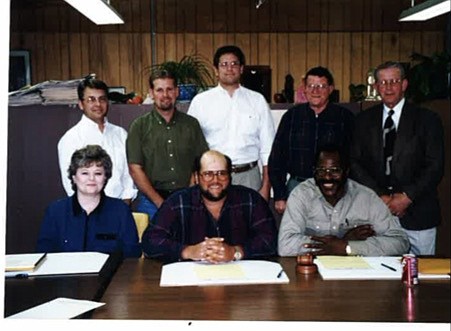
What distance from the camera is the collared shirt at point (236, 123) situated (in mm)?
2605

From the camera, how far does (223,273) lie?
1.46 metres

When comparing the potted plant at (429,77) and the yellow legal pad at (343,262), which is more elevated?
the potted plant at (429,77)

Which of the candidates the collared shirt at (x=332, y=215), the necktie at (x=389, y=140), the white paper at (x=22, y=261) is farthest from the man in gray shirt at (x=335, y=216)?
the white paper at (x=22, y=261)

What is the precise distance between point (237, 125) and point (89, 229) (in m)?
0.99

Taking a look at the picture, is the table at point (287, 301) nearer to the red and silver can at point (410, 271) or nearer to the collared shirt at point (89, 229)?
the red and silver can at point (410, 271)

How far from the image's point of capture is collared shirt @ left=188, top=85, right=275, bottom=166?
8.55ft

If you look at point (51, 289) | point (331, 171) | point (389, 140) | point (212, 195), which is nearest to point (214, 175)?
point (212, 195)

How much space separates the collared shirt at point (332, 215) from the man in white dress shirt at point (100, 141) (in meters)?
0.85

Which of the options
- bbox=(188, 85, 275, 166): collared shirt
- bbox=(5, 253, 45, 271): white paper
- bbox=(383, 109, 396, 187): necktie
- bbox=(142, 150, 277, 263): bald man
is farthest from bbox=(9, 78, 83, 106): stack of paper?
bbox=(383, 109, 396, 187): necktie

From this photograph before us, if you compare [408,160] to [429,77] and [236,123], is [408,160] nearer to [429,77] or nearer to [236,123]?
[429,77]

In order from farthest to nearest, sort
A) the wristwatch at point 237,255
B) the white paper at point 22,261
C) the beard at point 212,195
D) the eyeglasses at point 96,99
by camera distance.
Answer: the eyeglasses at point 96,99
the beard at point 212,195
the wristwatch at point 237,255
the white paper at point 22,261

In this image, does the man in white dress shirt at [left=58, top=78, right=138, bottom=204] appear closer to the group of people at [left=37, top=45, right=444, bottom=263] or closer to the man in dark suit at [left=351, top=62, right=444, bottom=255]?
the group of people at [left=37, top=45, right=444, bottom=263]

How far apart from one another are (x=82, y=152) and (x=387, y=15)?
172 centimetres

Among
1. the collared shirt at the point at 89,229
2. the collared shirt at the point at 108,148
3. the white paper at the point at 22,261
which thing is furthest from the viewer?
the collared shirt at the point at 108,148
